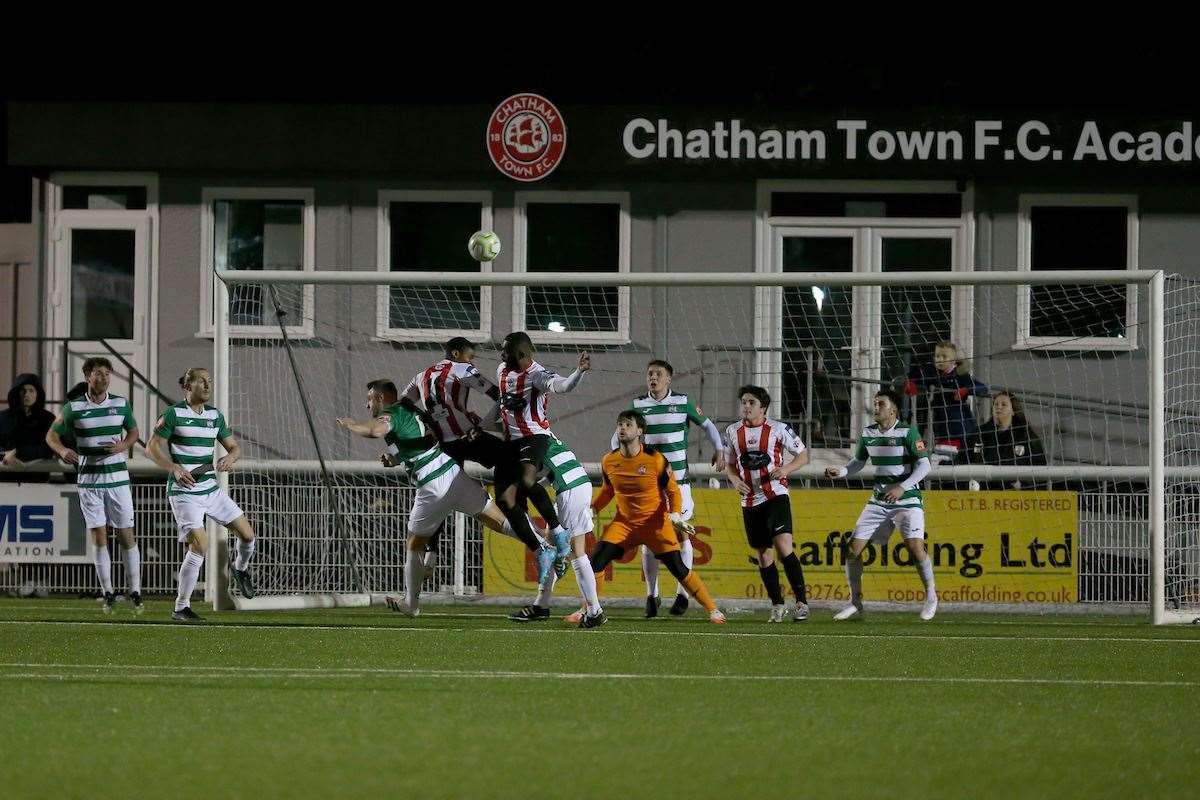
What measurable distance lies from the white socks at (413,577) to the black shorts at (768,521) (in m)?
2.36

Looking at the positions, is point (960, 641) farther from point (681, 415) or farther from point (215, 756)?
point (215, 756)

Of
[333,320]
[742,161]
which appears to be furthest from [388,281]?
[742,161]

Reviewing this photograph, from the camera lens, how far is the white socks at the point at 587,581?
11.3 m

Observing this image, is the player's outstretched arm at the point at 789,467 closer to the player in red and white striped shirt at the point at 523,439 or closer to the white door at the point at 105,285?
the player in red and white striped shirt at the point at 523,439

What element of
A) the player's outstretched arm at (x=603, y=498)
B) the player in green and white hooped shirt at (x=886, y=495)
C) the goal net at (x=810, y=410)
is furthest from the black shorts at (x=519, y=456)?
the player in green and white hooped shirt at (x=886, y=495)

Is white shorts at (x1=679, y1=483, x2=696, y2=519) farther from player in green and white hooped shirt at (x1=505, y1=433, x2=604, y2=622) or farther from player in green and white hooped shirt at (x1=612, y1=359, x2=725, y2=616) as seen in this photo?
player in green and white hooped shirt at (x1=505, y1=433, x2=604, y2=622)

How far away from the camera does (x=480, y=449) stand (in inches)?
468

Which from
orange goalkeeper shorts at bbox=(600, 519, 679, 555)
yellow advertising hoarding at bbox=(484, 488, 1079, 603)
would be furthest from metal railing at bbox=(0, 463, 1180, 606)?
orange goalkeeper shorts at bbox=(600, 519, 679, 555)

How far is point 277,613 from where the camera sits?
42.6 feet

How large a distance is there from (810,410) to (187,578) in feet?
18.7

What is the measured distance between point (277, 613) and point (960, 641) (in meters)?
5.16

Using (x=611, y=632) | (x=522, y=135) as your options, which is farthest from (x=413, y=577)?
(x=522, y=135)

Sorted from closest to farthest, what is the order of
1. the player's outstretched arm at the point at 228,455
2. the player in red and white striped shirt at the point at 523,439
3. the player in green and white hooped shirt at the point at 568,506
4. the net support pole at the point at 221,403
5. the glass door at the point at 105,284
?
the player in red and white striped shirt at the point at 523,439 → the player in green and white hooped shirt at the point at 568,506 → the player's outstretched arm at the point at 228,455 → the net support pole at the point at 221,403 → the glass door at the point at 105,284

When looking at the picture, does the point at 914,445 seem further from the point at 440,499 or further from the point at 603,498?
the point at 440,499
